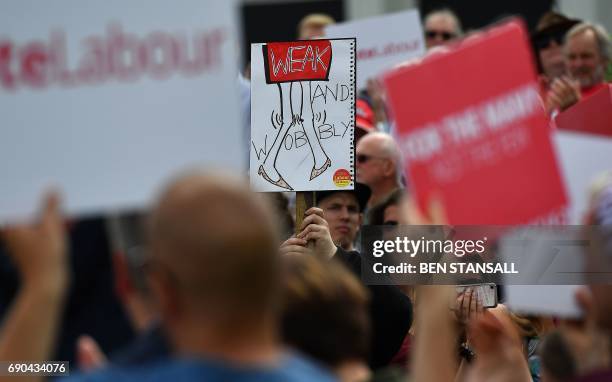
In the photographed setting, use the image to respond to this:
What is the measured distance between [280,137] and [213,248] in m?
3.37

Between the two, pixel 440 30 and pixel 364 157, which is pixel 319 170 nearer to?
pixel 364 157

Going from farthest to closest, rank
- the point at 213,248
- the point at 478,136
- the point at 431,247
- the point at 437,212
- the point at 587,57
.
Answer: the point at 587,57 → the point at 431,247 → the point at 478,136 → the point at 437,212 → the point at 213,248

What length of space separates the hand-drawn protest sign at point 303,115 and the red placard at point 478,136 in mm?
2266

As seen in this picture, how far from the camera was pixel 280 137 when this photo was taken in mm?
5824

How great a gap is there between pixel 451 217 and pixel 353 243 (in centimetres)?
330

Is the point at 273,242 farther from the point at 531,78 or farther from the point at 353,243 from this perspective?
the point at 353,243

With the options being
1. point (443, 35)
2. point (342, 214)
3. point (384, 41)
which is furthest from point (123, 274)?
point (443, 35)

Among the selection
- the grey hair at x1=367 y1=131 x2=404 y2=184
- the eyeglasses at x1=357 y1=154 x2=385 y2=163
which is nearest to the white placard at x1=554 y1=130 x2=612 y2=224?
the grey hair at x1=367 y1=131 x2=404 y2=184

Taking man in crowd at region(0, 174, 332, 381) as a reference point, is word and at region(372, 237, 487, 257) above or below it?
below

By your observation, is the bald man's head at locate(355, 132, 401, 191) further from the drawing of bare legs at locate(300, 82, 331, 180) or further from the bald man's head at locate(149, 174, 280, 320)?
the bald man's head at locate(149, 174, 280, 320)

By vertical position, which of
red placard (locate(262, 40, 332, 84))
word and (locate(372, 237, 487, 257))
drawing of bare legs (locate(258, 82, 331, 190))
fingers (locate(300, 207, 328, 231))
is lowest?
word and (locate(372, 237, 487, 257))

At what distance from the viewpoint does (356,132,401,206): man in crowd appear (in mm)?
7160

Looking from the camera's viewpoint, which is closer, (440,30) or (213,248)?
(213,248)

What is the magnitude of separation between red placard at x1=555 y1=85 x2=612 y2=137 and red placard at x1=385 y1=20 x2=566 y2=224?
87.9 inches
